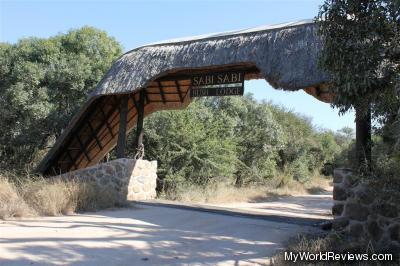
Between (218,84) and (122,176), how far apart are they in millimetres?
3438

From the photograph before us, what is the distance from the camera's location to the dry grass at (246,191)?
1502cm

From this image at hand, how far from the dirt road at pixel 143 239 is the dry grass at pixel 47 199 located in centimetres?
42

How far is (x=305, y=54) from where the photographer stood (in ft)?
29.2

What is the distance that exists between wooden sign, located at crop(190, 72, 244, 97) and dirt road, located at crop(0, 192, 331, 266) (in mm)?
3212

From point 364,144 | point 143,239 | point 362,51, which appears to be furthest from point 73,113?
point 362,51

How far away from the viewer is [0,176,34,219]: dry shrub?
789 cm

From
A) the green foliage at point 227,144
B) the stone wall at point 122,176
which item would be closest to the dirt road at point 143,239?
the stone wall at point 122,176

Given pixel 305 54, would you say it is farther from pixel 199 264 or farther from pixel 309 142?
pixel 309 142

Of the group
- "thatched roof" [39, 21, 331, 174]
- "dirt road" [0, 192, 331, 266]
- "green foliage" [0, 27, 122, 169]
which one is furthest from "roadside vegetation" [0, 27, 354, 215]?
"dirt road" [0, 192, 331, 266]

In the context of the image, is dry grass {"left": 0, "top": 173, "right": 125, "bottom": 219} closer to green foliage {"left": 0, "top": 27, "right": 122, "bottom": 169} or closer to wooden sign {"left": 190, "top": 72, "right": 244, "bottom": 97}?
wooden sign {"left": 190, "top": 72, "right": 244, "bottom": 97}

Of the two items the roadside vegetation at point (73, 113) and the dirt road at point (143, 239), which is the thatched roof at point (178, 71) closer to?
the roadside vegetation at point (73, 113)

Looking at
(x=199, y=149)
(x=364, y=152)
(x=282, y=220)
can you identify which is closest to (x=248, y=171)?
(x=199, y=149)

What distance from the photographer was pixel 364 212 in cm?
704

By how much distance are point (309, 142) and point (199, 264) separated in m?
29.4
